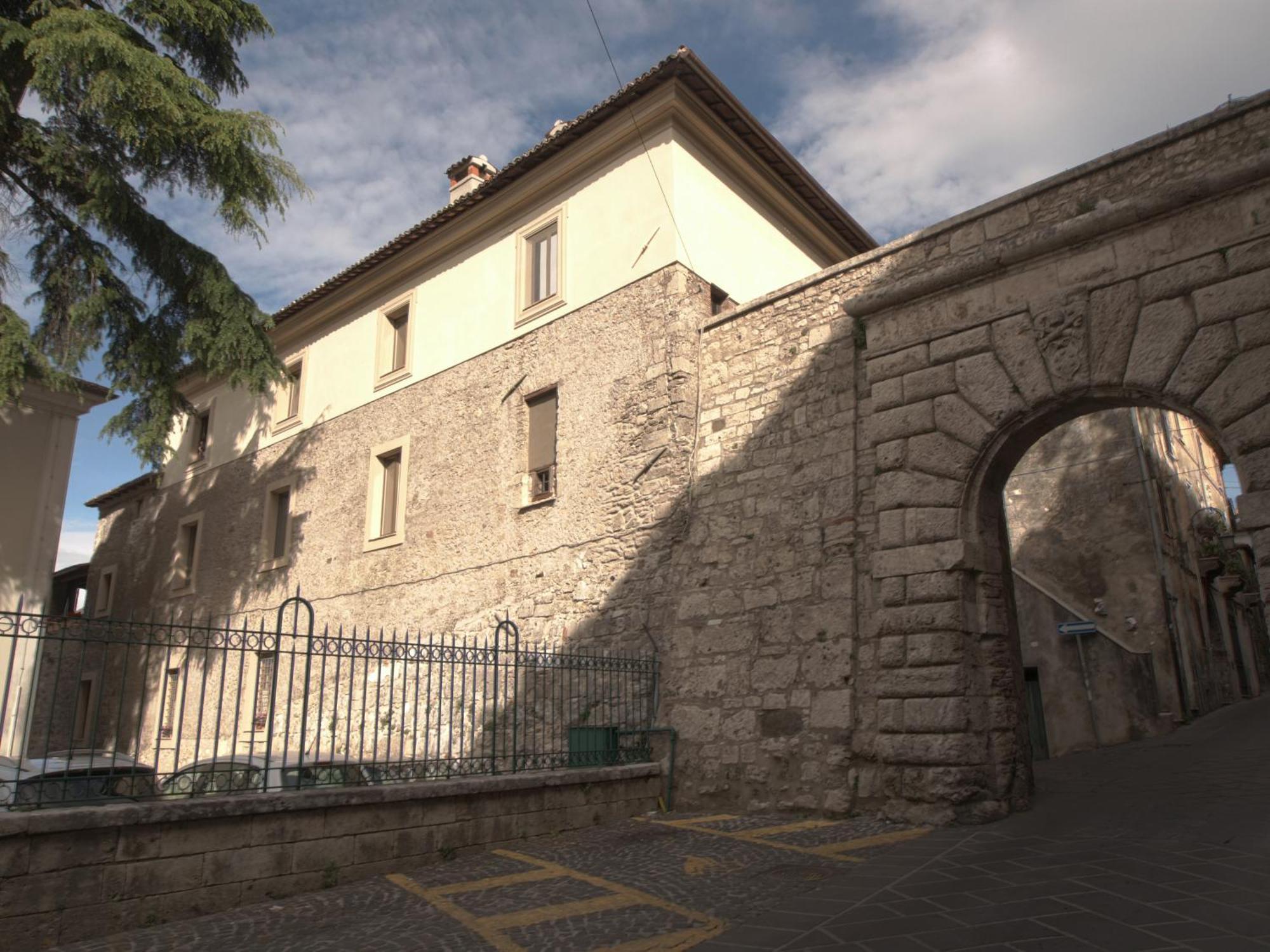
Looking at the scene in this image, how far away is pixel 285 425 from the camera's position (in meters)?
16.7

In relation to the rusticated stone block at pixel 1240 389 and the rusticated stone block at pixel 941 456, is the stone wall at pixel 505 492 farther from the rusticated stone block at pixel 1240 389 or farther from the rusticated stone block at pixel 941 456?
the rusticated stone block at pixel 1240 389

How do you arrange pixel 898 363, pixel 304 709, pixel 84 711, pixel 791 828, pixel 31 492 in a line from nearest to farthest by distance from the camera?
pixel 304 709, pixel 791 828, pixel 898 363, pixel 31 492, pixel 84 711

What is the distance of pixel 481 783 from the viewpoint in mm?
6516

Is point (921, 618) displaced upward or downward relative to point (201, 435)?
downward

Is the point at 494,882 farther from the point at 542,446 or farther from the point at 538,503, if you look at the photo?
the point at 542,446

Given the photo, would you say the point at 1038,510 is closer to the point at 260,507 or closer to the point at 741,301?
the point at 741,301

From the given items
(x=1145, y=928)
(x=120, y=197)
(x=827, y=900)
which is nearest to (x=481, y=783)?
(x=827, y=900)

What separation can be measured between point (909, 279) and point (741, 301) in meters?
3.81

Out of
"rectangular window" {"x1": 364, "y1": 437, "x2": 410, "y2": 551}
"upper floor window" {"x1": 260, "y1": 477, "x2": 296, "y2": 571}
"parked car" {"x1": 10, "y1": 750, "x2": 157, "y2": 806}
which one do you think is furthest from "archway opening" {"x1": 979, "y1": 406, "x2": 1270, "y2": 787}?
"upper floor window" {"x1": 260, "y1": 477, "x2": 296, "y2": 571}

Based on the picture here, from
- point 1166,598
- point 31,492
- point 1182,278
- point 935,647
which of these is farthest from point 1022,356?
point 31,492

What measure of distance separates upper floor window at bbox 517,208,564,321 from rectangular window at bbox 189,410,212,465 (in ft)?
31.6

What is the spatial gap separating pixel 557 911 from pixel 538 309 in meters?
8.86

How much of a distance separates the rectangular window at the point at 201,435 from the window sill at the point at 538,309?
380 inches

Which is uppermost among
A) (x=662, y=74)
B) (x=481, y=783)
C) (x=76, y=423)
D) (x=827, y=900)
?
(x=662, y=74)
